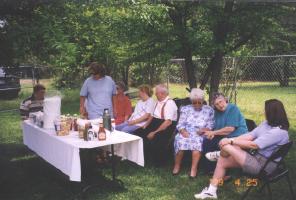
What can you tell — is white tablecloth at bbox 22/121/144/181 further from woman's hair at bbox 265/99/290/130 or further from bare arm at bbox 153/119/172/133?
woman's hair at bbox 265/99/290/130

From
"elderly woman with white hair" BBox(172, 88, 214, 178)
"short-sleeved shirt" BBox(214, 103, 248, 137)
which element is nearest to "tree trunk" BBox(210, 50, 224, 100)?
"elderly woman with white hair" BBox(172, 88, 214, 178)

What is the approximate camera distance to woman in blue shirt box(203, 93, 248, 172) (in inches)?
238

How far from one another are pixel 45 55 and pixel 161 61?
12.0ft

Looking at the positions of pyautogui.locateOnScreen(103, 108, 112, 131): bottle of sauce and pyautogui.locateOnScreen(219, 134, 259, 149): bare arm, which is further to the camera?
pyautogui.locateOnScreen(103, 108, 112, 131): bottle of sauce

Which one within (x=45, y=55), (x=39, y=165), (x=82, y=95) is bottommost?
(x=39, y=165)

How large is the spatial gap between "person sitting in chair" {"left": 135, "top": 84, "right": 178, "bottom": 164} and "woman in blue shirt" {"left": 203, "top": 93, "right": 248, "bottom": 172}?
0.76 meters

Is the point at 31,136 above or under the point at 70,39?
under

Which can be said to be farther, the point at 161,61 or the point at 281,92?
the point at 281,92

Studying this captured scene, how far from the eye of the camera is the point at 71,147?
4.99 m

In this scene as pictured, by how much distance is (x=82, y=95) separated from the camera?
6934mm

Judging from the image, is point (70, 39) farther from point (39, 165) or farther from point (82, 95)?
point (39, 165)

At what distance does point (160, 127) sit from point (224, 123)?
3.52 feet

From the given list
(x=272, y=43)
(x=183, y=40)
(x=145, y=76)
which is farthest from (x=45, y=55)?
(x=145, y=76)

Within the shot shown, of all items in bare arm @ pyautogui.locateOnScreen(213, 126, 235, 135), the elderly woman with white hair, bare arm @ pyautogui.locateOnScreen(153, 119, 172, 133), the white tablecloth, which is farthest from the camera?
bare arm @ pyautogui.locateOnScreen(153, 119, 172, 133)
